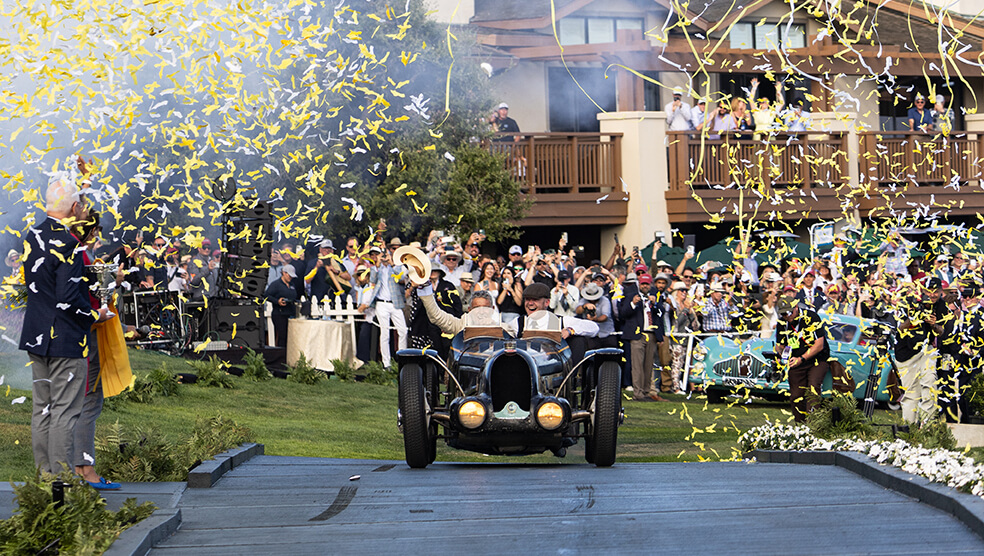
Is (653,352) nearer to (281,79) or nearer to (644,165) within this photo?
(644,165)

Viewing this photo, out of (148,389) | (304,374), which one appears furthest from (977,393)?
(148,389)

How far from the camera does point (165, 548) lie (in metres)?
6.55

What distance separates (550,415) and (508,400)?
1.81ft

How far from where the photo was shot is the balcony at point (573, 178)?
88.4ft

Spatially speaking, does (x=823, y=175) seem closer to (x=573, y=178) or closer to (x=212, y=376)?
(x=573, y=178)

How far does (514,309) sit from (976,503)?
12795 millimetres

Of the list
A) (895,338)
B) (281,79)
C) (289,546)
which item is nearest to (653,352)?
(895,338)

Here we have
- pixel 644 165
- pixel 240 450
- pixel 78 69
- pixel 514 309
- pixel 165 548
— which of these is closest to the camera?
pixel 165 548

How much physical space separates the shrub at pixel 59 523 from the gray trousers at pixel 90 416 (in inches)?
73.0

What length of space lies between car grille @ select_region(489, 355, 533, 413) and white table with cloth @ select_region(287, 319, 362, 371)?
375 inches

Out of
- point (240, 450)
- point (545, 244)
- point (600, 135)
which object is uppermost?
point (600, 135)

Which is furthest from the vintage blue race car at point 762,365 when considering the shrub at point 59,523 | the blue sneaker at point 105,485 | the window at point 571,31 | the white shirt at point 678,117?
the shrub at point 59,523

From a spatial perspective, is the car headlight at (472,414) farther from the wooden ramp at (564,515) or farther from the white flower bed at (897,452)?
the white flower bed at (897,452)

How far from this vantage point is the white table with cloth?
20062 mm
